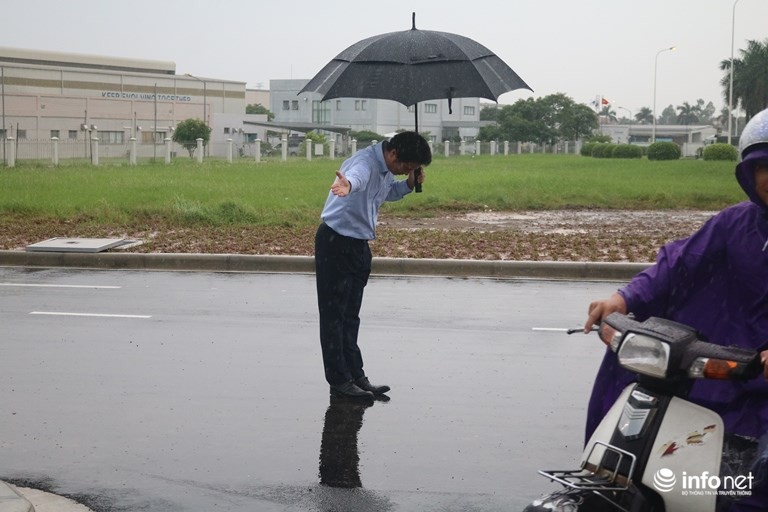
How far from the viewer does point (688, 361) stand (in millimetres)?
3006

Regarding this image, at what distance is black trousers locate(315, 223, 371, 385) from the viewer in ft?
22.7

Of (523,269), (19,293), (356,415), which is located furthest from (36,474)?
(523,269)

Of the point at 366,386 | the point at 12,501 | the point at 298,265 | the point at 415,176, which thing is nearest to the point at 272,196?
the point at 298,265

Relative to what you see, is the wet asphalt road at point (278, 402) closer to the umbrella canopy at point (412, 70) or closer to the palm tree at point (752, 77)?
the umbrella canopy at point (412, 70)

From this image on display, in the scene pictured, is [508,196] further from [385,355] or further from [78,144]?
[78,144]

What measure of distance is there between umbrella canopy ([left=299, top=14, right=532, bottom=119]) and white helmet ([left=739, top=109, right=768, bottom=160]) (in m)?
4.43

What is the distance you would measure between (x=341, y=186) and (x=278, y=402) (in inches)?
66.1

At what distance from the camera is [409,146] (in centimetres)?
684

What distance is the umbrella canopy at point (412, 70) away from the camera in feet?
25.5

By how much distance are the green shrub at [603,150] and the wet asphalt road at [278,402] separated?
59.7 meters

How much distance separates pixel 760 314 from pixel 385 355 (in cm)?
550

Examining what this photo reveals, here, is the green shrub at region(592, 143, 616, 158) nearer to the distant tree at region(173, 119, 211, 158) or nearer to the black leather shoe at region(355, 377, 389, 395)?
the distant tree at region(173, 119, 211, 158)

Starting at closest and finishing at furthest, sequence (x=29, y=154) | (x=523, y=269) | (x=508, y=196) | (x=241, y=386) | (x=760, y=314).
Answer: (x=760, y=314) → (x=241, y=386) → (x=523, y=269) → (x=508, y=196) → (x=29, y=154)

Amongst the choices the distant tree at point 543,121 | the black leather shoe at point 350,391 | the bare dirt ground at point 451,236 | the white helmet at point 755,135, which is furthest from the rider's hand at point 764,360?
the distant tree at point 543,121
